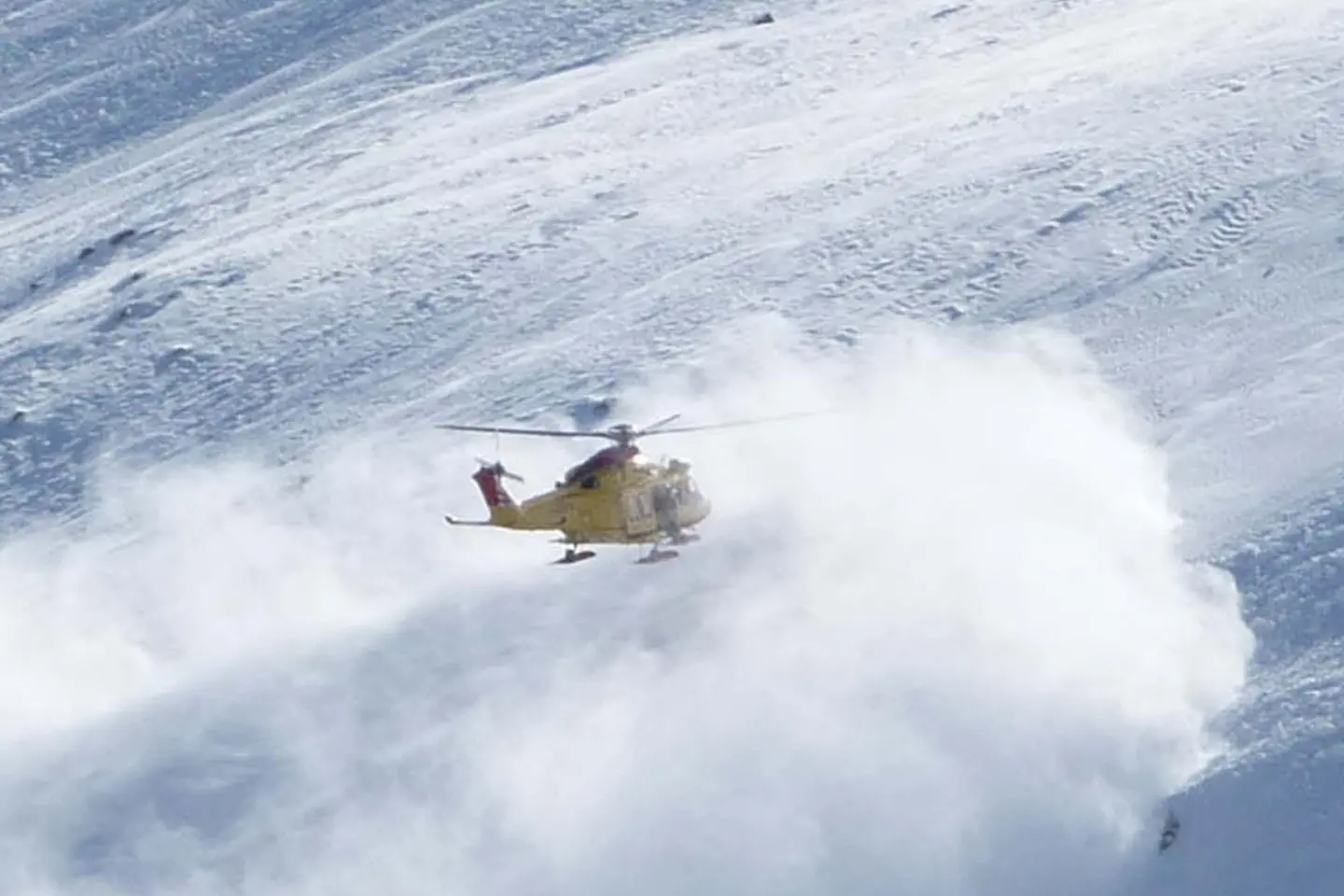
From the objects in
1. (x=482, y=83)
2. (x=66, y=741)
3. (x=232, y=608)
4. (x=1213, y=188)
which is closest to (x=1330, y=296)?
(x=1213, y=188)

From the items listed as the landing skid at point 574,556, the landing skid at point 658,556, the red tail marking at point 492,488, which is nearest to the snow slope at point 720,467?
the landing skid at point 658,556

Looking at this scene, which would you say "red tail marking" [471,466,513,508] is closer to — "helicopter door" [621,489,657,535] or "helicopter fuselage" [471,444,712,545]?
"helicopter fuselage" [471,444,712,545]

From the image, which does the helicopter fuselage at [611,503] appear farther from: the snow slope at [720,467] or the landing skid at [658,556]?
the snow slope at [720,467]

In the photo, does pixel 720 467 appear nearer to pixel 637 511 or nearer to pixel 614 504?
pixel 637 511

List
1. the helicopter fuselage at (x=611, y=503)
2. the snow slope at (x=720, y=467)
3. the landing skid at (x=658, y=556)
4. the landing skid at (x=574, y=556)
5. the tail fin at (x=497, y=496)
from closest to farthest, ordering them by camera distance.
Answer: the snow slope at (x=720, y=467)
the landing skid at (x=658, y=556)
the helicopter fuselage at (x=611, y=503)
the landing skid at (x=574, y=556)
the tail fin at (x=497, y=496)

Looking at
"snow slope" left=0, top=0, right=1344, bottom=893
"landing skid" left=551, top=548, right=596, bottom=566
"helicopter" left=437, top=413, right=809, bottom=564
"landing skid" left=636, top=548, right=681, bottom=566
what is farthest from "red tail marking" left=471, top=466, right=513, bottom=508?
"snow slope" left=0, top=0, right=1344, bottom=893
